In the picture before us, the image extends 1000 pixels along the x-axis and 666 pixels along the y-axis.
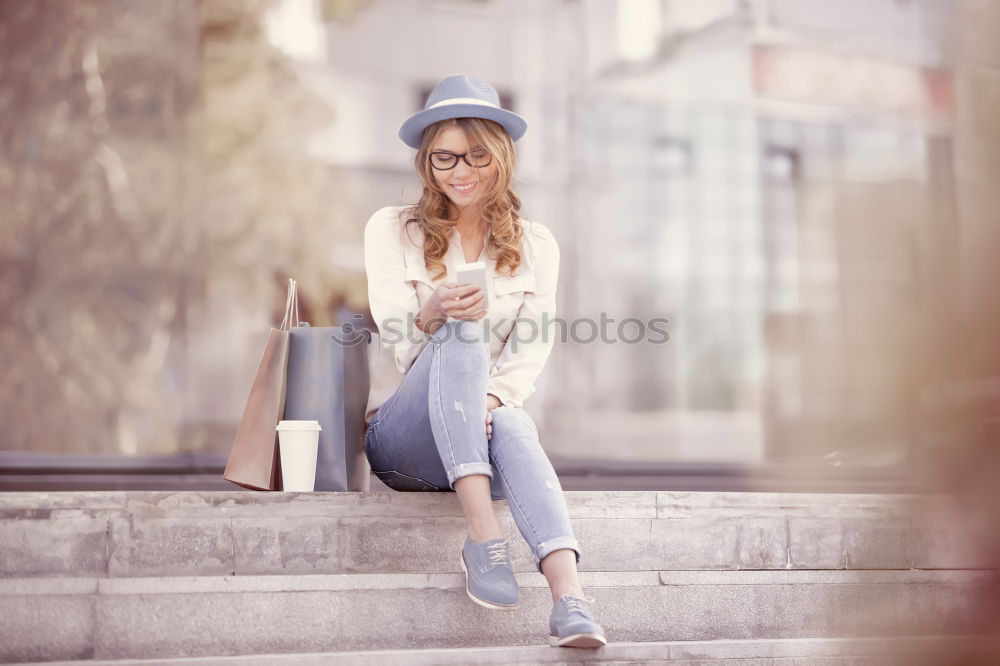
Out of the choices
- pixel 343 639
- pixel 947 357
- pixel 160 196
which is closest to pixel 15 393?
pixel 160 196

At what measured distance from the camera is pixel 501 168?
2.51 metres

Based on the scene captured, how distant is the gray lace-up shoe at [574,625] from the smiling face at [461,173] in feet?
3.52

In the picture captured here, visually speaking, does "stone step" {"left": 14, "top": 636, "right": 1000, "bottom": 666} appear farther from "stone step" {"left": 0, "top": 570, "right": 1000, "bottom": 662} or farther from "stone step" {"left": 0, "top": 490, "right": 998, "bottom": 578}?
"stone step" {"left": 0, "top": 490, "right": 998, "bottom": 578}

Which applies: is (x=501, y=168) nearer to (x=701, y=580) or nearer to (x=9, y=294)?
(x=701, y=580)

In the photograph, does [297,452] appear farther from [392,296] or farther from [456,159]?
[456,159]

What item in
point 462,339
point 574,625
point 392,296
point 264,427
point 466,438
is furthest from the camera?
point 392,296

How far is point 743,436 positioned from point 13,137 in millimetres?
4348

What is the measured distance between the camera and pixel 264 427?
92.1 inches

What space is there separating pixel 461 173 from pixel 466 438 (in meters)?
0.74

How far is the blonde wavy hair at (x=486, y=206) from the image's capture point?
98.1 inches

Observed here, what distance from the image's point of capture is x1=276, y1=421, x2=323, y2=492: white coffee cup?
2.32 m

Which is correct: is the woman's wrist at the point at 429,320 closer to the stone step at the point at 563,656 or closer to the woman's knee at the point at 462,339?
the woman's knee at the point at 462,339

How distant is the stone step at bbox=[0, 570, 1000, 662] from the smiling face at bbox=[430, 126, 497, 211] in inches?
38.0

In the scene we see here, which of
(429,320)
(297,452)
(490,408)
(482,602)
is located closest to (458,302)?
(429,320)
